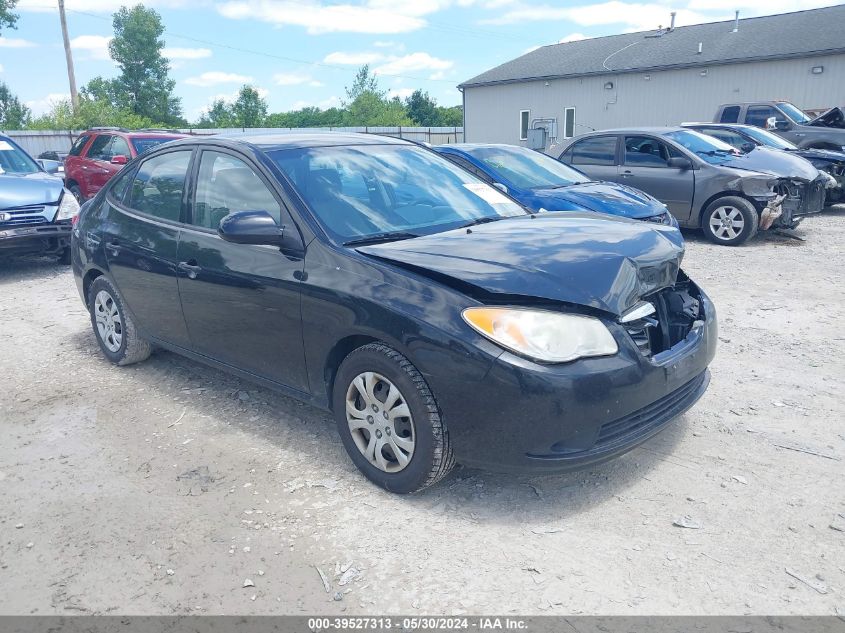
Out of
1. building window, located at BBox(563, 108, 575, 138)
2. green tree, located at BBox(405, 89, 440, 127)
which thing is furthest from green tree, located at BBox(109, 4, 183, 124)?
building window, located at BBox(563, 108, 575, 138)

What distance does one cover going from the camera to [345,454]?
12.2ft

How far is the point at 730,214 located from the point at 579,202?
3.18m

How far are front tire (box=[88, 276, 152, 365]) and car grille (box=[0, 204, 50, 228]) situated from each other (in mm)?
3639

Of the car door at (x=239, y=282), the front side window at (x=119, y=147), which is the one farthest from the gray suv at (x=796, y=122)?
the car door at (x=239, y=282)

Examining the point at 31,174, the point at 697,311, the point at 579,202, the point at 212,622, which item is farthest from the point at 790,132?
the point at 212,622

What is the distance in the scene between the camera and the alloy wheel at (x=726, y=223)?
9.20 m

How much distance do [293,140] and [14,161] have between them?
7.19 meters

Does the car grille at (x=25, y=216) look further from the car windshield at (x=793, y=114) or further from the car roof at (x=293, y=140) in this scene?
the car windshield at (x=793, y=114)

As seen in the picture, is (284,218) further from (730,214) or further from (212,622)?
(730,214)

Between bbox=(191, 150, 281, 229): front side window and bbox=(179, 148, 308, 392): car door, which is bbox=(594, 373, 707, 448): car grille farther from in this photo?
bbox=(191, 150, 281, 229): front side window

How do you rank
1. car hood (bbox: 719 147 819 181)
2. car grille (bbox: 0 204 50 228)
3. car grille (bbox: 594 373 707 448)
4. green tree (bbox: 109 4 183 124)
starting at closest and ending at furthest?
car grille (bbox: 594 373 707 448)
car grille (bbox: 0 204 50 228)
car hood (bbox: 719 147 819 181)
green tree (bbox: 109 4 183 124)

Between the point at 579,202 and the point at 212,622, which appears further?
the point at 579,202

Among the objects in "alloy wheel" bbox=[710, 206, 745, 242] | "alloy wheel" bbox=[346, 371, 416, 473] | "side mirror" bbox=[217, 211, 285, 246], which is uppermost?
"side mirror" bbox=[217, 211, 285, 246]

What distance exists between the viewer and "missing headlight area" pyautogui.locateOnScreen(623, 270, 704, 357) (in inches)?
121
